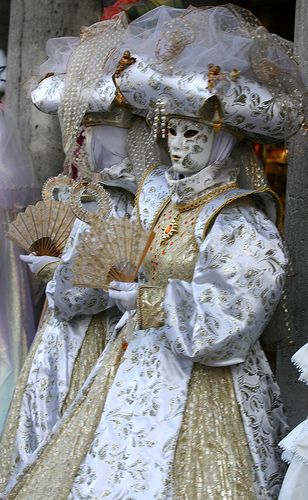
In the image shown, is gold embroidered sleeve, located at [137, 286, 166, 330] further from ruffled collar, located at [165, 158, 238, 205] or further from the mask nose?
the mask nose

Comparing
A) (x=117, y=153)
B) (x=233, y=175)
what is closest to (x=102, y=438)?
(x=233, y=175)

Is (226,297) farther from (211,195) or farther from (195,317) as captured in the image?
(211,195)

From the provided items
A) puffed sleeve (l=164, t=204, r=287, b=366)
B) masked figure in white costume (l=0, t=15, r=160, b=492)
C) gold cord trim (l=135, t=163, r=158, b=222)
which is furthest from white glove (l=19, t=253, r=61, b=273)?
puffed sleeve (l=164, t=204, r=287, b=366)

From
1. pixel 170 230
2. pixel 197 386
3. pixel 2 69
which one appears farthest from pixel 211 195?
pixel 2 69

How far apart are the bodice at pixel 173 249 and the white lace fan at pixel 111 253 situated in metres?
0.06

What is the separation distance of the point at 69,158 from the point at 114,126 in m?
0.23

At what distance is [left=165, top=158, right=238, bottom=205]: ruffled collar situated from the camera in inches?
131

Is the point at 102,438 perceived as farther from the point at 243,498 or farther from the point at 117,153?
the point at 117,153

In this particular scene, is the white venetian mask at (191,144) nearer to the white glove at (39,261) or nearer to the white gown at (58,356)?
the white gown at (58,356)

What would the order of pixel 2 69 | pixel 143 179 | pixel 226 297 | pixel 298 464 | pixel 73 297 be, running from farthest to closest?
1. pixel 2 69
2. pixel 73 297
3. pixel 143 179
4. pixel 226 297
5. pixel 298 464

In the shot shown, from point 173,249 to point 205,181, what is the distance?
23cm

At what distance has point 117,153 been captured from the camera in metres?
3.90

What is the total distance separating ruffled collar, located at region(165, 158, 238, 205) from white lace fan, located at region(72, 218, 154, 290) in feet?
0.54

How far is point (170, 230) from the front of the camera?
3369mm
